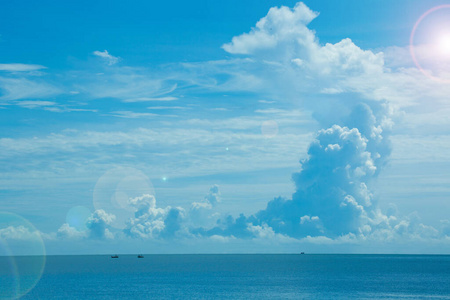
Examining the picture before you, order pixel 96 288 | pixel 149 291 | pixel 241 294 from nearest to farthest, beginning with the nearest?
pixel 241 294 < pixel 149 291 < pixel 96 288

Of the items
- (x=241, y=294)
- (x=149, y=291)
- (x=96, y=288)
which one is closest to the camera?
(x=241, y=294)

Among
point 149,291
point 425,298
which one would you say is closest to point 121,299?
point 149,291

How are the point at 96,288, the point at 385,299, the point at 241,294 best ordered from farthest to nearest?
the point at 96,288
the point at 241,294
the point at 385,299

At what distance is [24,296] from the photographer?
462 feet

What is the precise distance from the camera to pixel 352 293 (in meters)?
149

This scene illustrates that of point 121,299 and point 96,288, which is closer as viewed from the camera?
point 121,299

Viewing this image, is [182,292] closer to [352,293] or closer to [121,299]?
[121,299]

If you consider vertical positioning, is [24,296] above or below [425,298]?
below


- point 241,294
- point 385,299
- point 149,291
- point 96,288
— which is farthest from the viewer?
point 96,288

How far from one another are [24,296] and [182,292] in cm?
4501

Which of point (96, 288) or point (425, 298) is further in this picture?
point (96, 288)

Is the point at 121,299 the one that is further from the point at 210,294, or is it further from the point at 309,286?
the point at 309,286

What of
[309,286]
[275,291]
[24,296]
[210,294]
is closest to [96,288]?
[24,296]

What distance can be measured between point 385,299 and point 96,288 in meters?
92.4
